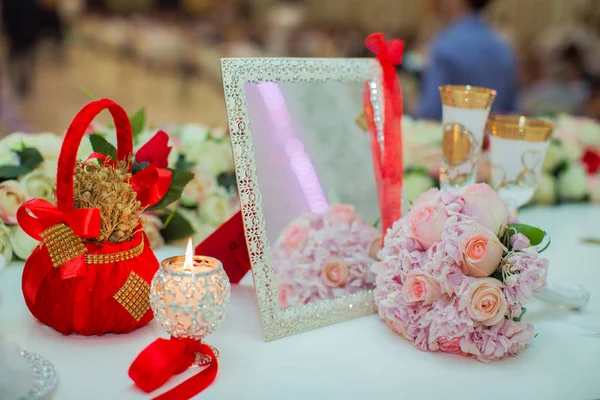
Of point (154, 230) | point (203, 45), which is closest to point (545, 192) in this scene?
point (154, 230)

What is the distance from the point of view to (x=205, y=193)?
54.9 inches

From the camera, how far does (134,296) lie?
0.89 meters

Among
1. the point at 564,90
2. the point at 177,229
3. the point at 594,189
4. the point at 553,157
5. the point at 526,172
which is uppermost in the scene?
the point at 526,172

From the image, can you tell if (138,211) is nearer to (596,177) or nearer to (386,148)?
(386,148)

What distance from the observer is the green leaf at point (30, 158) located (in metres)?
1.21

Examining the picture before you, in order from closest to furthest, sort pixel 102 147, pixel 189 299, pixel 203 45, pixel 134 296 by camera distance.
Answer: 1. pixel 189 299
2. pixel 134 296
3. pixel 102 147
4. pixel 203 45

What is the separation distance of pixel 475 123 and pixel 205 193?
606 mm

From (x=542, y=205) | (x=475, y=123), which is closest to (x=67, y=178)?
(x=475, y=123)

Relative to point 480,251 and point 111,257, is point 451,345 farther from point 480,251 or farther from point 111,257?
point 111,257

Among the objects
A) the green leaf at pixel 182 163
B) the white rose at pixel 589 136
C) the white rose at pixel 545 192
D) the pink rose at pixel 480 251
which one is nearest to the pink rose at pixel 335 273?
the pink rose at pixel 480 251

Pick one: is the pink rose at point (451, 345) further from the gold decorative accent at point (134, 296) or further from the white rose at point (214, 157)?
the white rose at point (214, 157)

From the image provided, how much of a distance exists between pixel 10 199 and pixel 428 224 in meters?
0.76

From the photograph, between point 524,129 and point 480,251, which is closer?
point 480,251

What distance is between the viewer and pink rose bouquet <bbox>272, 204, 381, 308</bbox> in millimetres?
1041
